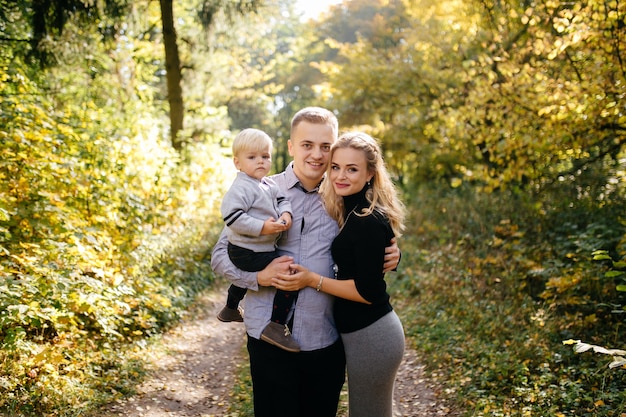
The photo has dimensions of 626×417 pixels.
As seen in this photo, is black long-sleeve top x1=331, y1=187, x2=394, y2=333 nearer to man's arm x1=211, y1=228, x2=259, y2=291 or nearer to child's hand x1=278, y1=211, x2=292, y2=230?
child's hand x1=278, y1=211, x2=292, y2=230

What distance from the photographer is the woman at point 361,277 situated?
8.05 ft

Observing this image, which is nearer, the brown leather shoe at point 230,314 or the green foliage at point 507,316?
the brown leather shoe at point 230,314

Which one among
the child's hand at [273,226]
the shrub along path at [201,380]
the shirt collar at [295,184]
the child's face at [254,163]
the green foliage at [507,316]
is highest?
the child's face at [254,163]

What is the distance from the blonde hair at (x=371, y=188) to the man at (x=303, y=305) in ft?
0.25

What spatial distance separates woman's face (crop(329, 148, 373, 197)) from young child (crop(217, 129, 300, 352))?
0.98 feet

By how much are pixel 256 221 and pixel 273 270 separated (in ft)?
0.91

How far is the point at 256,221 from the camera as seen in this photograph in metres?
2.58

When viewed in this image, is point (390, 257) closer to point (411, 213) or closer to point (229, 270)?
point (229, 270)

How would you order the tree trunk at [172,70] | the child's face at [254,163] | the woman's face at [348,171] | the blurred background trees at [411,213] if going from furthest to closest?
the tree trunk at [172,70], the blurred background trees at [411,213], the child's face at [254,163], the woman's face at [348,171]

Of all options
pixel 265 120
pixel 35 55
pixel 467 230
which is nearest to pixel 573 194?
pixel 467 230

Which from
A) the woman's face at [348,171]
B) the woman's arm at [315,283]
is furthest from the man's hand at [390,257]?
the woman's face at [348,171]

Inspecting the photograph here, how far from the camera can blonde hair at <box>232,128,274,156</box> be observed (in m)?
2.93

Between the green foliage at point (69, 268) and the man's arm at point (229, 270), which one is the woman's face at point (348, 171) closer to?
the man's arm at point (229, 270)

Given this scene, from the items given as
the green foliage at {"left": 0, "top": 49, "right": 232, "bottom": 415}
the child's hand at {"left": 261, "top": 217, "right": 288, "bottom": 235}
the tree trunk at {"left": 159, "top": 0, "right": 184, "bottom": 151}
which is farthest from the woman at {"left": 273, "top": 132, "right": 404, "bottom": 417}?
the tree trunk at {"left": 159, "top": 0, "right": 184, "bottom": 151}
